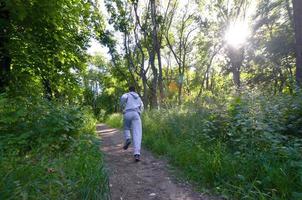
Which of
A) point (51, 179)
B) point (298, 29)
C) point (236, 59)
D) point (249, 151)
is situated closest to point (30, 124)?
point (51, 179)

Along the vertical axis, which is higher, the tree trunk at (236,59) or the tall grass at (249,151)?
the tree trunk at (236,59)

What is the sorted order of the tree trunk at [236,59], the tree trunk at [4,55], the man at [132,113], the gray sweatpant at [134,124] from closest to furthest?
1. the gray sweatpant at [134,124]
2. the man at [132,113]
3. the tree trunk at [4,55]
4. the tree trunk at [236,59]

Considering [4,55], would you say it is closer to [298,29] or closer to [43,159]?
[43,159]

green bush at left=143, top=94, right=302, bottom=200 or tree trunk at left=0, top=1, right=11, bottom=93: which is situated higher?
tree trunk at left=0, top=1, right=11, bottom=93

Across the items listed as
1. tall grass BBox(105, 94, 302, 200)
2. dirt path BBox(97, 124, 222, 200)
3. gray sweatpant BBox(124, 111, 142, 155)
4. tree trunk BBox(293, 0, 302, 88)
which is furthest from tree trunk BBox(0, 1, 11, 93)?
tree trunk BBox(293, 0, 302, 88)

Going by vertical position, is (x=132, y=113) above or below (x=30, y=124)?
above

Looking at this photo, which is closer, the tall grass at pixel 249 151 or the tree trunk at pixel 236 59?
the tall grass at pixel 249 151

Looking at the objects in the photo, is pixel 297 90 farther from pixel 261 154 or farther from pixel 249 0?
pixel 249 0

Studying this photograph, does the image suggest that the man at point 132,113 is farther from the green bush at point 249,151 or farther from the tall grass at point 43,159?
the tall grass at point 43,159

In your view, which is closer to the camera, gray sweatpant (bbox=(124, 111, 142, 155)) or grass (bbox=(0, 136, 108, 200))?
grass (bbox=(0, 136, 108, 200))

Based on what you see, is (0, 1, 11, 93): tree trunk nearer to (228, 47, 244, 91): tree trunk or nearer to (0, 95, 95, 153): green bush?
(0, 95, 95, 153): green bush

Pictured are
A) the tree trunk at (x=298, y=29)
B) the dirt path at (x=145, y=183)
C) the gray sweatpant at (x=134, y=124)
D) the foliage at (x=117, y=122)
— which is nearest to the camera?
the dirt path at (x=145, y=183)

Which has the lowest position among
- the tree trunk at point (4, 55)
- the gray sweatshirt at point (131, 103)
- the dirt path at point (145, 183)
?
the dirt path at point (145, 183)

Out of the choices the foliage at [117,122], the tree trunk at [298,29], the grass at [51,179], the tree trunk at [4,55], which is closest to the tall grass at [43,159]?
the grass at [51,179]
